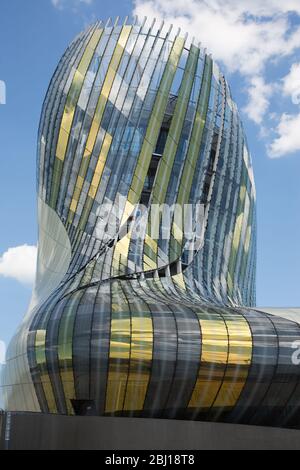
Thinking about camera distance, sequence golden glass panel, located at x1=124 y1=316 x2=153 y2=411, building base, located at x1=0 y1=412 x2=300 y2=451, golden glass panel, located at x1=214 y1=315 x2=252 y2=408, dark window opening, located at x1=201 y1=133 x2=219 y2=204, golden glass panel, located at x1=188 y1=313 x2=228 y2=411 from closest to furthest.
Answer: building base, located at x1=0 y1=412 x2=300 y2=451, golden glass panel, located at x1=124 y1=316 x2=153 y2=411, golden glass panel, located at x1=188 y1=313 x2=228 y2=411, golden glass panel, located at x1=214 y1=315 x2=252 y2=408, dark window opening, located at x1=201 y1=133 x2=219 y2=204

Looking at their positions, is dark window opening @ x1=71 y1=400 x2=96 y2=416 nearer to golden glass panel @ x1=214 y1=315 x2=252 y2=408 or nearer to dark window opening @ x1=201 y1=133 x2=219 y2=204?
golden glass panel @ x1=214 y1=315 x2=252 y2=408

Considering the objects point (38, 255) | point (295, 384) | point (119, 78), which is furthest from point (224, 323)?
point (38, 255)

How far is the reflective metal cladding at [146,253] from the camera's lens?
816 inches

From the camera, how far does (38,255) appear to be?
124ft

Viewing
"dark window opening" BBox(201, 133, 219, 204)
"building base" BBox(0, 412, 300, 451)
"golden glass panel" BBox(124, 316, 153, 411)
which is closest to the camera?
"building base" BBox(0, 412, 300, 451)

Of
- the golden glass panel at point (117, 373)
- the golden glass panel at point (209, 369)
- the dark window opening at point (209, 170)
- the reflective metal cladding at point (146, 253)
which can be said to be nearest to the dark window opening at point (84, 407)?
the reflective metal cladding at point (146, 253)

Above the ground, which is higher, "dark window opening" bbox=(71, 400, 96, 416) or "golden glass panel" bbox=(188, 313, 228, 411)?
"golden glass panel" bbox=(188, 313, 228, 411)

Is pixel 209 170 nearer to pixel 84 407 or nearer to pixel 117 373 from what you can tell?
pixel 117 373

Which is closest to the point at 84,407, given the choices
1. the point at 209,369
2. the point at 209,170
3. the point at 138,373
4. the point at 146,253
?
the point at 138,373

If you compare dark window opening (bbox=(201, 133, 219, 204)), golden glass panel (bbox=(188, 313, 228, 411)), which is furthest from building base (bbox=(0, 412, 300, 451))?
dark window opening (bbox=(201, 133, 219, 204))

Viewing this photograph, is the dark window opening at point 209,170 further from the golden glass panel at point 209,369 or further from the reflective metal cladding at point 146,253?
the golden glass panel at point 209,369

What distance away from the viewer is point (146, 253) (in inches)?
1150

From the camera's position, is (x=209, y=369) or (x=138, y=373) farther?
(x=209, y=369)

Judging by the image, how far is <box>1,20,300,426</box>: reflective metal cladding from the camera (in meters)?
20.7
